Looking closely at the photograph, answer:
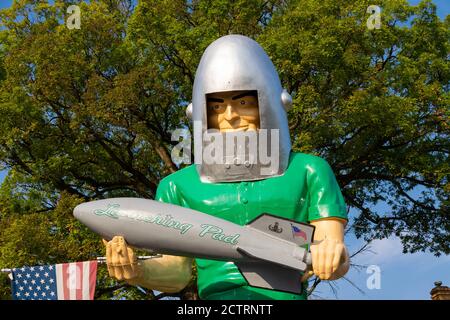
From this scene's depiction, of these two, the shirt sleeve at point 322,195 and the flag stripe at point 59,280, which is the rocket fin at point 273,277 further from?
the flag stripe at point 59,280

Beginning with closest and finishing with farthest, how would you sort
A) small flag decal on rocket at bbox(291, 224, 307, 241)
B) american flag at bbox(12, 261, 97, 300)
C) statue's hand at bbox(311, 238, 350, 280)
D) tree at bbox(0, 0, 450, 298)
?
statue's hand at bbox(311, 238, 350, 280) → small flag decal on rocket at bbox(291, 224, 307, 241) → american flag at bbox(12, 261, 97, 300) → tree at bbox(0, 0, 450, 298)

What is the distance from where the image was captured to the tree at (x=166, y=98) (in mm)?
13914

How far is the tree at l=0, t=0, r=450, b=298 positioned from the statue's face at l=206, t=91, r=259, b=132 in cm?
706

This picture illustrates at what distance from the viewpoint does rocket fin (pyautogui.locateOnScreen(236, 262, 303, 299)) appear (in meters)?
5.39

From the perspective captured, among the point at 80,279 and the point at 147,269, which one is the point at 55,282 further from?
the point at 147,269

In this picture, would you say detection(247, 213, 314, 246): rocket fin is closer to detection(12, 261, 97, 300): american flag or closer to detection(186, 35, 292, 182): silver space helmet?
detection(186, 35, 292, 182): silver space helmet

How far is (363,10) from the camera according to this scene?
14.5 m

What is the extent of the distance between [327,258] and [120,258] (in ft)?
5.24

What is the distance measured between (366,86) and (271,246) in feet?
32.8

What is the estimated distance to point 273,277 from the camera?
5.40 m

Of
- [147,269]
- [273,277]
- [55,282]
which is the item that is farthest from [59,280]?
[273,277]

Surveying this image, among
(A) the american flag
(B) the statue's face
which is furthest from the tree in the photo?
(B) the statue's face
